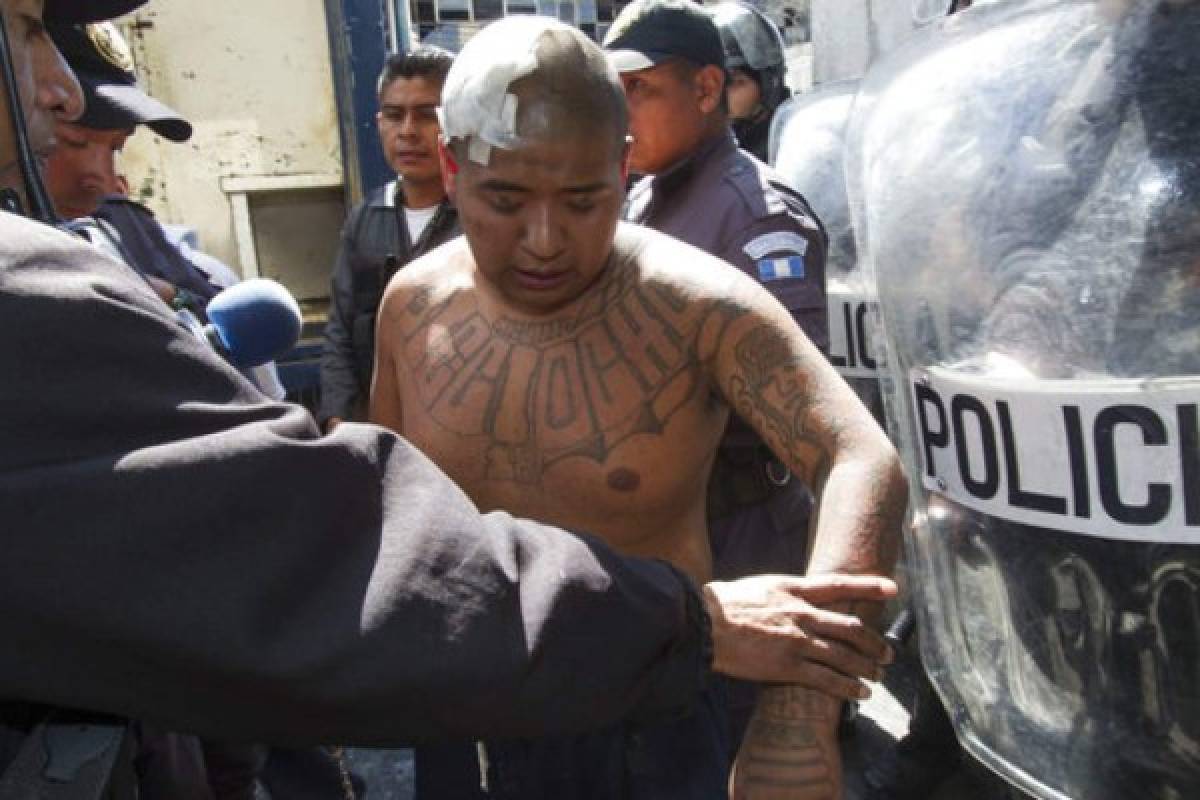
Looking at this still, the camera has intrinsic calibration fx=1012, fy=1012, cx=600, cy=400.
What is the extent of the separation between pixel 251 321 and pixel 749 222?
1314mm

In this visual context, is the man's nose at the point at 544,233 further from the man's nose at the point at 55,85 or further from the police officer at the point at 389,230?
the police officer at the point at 389,230

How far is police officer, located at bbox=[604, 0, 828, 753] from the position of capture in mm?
2469

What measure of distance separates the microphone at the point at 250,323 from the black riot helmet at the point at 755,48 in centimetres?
301

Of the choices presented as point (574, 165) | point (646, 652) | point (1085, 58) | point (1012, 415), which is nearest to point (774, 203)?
point (574, 165)

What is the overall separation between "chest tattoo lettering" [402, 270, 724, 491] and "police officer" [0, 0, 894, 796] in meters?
0.63

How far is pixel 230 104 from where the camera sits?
4660 millimetres

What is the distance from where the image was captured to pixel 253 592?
102 centimetres

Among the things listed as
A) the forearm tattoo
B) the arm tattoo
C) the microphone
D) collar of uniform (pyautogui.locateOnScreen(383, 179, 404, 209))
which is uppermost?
collar of uniform (pyautogui.locateOnScreen(383, 179, 404, 209))

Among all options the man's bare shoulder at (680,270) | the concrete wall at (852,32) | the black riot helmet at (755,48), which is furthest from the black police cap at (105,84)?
the concrete wall at (852,32)

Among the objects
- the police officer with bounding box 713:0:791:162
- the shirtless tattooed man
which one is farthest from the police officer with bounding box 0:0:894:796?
the police officer with bounding box 713:0:791:162

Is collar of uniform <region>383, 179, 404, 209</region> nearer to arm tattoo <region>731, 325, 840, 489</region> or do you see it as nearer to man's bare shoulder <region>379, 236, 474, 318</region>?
man's bare shoulder <region>379, 236, 474, 318</region>

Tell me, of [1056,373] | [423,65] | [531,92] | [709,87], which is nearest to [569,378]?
[531,92]

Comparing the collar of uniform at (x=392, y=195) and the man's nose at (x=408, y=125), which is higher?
the man's nose at (x=408, y=125)

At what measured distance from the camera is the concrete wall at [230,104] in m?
4.57
